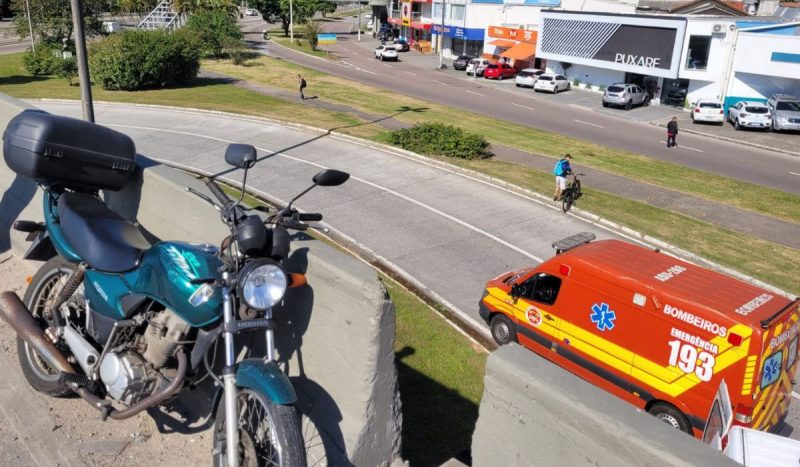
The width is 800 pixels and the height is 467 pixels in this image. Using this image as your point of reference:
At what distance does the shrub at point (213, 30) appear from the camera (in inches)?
2068

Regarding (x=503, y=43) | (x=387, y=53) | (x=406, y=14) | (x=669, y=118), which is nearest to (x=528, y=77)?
(x=503, y=43)

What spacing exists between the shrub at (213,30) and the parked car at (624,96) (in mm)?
28648

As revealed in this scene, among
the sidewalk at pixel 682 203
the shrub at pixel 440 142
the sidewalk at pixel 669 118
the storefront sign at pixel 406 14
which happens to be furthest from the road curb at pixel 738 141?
the storefront sign at pixel 406 14

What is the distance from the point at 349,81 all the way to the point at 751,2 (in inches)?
1458

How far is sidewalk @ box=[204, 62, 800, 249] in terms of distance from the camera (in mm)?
19516

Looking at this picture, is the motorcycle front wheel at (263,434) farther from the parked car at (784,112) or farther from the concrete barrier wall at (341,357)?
the parked car at (784,112)

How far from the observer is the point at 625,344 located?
Answer: 32.9ft

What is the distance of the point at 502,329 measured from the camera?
12039 mm

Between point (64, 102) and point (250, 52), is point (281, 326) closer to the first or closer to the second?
point (64, 102)

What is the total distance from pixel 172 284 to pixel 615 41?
46303mm

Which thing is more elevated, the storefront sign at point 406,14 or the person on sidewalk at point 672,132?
the storefront sign at point 406,14

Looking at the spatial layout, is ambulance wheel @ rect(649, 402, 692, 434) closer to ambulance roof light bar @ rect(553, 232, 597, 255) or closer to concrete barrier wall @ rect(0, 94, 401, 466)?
ambulance roof light bar @ rect(553, 232, 597, 255)

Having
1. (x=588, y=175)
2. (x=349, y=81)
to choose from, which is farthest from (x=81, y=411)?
(x=349, y=81)

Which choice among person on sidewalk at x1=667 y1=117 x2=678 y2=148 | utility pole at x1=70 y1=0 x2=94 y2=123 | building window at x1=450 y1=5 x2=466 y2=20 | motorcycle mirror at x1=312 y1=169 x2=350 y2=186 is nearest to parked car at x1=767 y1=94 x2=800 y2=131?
person on sidewalk at x1=667 y1=117 x2=678 y2=148
